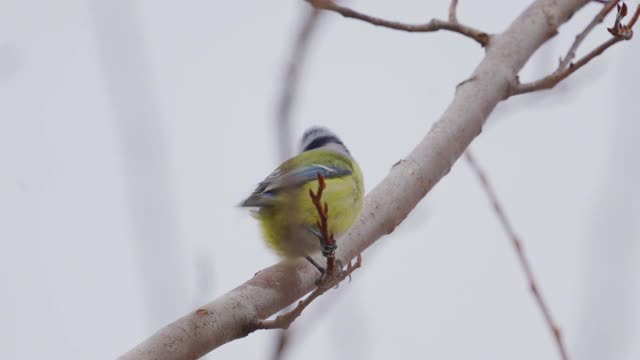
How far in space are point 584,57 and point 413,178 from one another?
825 mm

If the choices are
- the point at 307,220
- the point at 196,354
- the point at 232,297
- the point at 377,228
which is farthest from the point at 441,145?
the point at 196,354

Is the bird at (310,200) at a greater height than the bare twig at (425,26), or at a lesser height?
lesser

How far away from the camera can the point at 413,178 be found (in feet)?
11.1

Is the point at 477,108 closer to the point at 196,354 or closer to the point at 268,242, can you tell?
the point at 268,242

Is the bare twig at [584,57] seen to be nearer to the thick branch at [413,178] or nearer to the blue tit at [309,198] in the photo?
the thick branch at [413,178]

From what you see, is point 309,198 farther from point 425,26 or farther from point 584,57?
point 584,57

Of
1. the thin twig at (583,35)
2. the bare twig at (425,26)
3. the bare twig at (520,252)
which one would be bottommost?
the bare twig at (520,252)

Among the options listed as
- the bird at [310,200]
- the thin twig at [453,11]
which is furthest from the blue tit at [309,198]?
the thin twig at [453,11]

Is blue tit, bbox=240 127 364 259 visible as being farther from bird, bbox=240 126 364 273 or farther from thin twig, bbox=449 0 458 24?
thin twig, bbox=449 0 458 24

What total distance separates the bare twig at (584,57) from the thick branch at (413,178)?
0.45 feet

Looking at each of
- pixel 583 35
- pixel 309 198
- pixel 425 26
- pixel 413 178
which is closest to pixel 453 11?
pixel 425 26

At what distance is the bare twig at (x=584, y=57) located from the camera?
3.01 m

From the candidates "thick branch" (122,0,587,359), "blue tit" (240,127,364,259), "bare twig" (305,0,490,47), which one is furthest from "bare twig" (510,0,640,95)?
"blue tit" (240,127,364,259)

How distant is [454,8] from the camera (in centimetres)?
359
